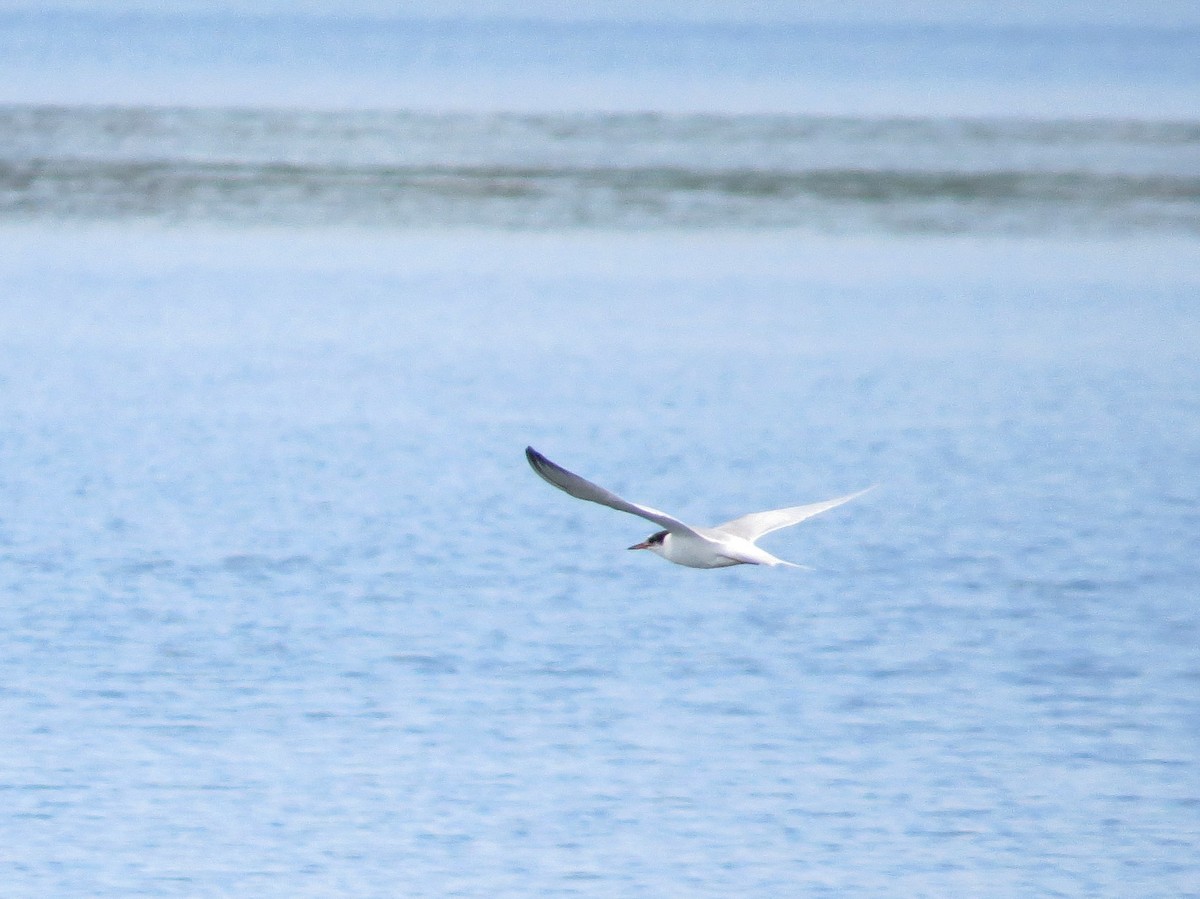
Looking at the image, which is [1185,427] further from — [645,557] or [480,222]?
[480,222]

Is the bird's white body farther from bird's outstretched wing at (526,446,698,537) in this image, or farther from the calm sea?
the calm sea

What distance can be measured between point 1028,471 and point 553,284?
423 inches

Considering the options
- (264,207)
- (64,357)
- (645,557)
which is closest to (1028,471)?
(645,557)

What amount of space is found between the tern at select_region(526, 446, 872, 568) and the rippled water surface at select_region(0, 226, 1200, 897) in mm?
1328

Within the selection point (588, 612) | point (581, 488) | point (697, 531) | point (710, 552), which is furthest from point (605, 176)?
point (581, 488)

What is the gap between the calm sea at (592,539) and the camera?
9.12m

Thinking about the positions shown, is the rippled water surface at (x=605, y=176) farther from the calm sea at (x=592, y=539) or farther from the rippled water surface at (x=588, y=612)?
the rippled water surface at (x=588, y=612)

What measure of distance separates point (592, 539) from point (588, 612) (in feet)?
6.06

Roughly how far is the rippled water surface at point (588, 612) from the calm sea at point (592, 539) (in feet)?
0.12

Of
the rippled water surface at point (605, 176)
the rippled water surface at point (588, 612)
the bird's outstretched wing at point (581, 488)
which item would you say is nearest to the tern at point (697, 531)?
the bird's outstretched wing at point (581, 488)

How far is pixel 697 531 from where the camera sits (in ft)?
24.8

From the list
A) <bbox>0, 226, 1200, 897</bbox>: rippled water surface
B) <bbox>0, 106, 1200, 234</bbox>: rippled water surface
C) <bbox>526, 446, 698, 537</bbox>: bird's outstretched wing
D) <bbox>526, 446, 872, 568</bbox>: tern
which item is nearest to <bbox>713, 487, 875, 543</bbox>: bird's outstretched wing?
<bbox>526, 446, 872, 568</bbox>: tern

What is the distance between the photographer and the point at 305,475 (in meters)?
15.6

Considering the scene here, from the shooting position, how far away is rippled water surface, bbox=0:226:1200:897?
899 cm
